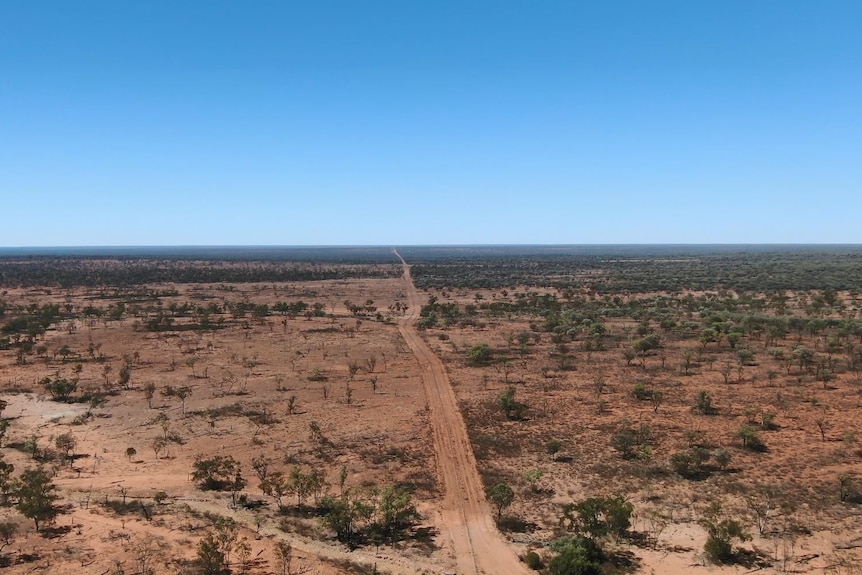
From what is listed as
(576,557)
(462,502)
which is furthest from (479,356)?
(576,557)

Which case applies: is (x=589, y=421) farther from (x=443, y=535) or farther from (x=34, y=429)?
(x=34, y=429)

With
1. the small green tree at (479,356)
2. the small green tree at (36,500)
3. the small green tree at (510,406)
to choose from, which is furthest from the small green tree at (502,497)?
the small green tree at (479,356)

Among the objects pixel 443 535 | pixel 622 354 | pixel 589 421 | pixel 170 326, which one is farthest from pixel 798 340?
pixel 170 326

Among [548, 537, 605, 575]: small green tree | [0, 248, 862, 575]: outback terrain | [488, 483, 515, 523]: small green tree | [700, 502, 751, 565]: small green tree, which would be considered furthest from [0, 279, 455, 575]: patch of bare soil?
[700, 502, 751, 565]: small green tree

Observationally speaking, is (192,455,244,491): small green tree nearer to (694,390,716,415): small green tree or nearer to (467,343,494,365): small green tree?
(467,343,494,365): small green tree

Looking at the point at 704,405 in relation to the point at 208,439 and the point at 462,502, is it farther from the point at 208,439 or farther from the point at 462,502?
the point at 208,439

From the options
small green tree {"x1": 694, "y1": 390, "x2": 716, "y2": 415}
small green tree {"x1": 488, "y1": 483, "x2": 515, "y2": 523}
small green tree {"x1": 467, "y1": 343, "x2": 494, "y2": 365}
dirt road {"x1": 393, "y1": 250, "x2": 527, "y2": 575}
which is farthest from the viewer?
small green tree {"x1": 467, "y1": 343, "x2": 494, "y2": 365}
